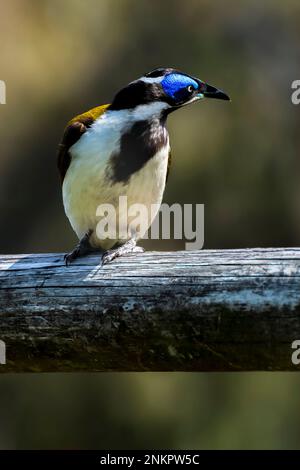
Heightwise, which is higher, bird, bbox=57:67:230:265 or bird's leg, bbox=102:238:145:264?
bird, bbox=57:67:230:265

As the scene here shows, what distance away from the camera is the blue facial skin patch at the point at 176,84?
14.8 ft

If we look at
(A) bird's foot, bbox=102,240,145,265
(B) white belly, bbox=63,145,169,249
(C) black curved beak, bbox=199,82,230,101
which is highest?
(C) black curved beak, bbox=199,82,230,101

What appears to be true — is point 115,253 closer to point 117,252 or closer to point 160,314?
point 117,252

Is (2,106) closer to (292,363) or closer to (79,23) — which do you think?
(79,23)

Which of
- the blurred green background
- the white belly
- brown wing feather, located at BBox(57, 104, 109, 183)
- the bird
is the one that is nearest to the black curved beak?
the bird

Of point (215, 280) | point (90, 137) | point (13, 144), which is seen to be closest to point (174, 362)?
point (215, 280)

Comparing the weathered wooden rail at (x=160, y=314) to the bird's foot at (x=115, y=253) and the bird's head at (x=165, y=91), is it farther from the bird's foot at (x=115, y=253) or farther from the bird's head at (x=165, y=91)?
the bird's head at (x=165, y=91)

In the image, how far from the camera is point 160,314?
3221 millimetres

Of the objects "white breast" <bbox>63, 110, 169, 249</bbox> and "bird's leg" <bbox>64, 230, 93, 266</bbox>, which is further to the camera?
"white breast" <bbox>63, 110, 169, 249</bbox>

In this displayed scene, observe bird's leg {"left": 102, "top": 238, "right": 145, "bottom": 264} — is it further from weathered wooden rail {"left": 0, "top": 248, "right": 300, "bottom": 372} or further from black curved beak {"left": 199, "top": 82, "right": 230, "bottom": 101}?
black curved beak {"left": 199, "top": 82, "right": 230, "bottom": 101}

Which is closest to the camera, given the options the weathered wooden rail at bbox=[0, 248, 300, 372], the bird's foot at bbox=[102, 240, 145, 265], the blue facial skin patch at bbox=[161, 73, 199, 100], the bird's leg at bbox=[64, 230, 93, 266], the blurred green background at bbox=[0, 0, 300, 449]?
the weathered wooden rail at bbox=[0, 248, 300, 372]

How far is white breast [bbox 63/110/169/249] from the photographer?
4.56 m

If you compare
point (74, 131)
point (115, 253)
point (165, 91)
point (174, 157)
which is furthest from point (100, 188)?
point (174, 157)

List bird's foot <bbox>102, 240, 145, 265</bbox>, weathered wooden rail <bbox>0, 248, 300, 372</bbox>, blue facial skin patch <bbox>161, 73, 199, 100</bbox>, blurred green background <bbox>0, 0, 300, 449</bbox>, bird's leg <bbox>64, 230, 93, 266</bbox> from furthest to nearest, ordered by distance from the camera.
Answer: blurred green background <bbox>0, 0, 300, 449</bbox> < blue facial skin patch <bbox>161, 73, 199, 100</bbox> < bird's leg <bbox>64, 230, 93, 266</bbox> < bird's foot <bbox>102, 240, 145, 265</bbox> < weathered wooden rail <bbox>0, 248, 300, 372</bbox>
